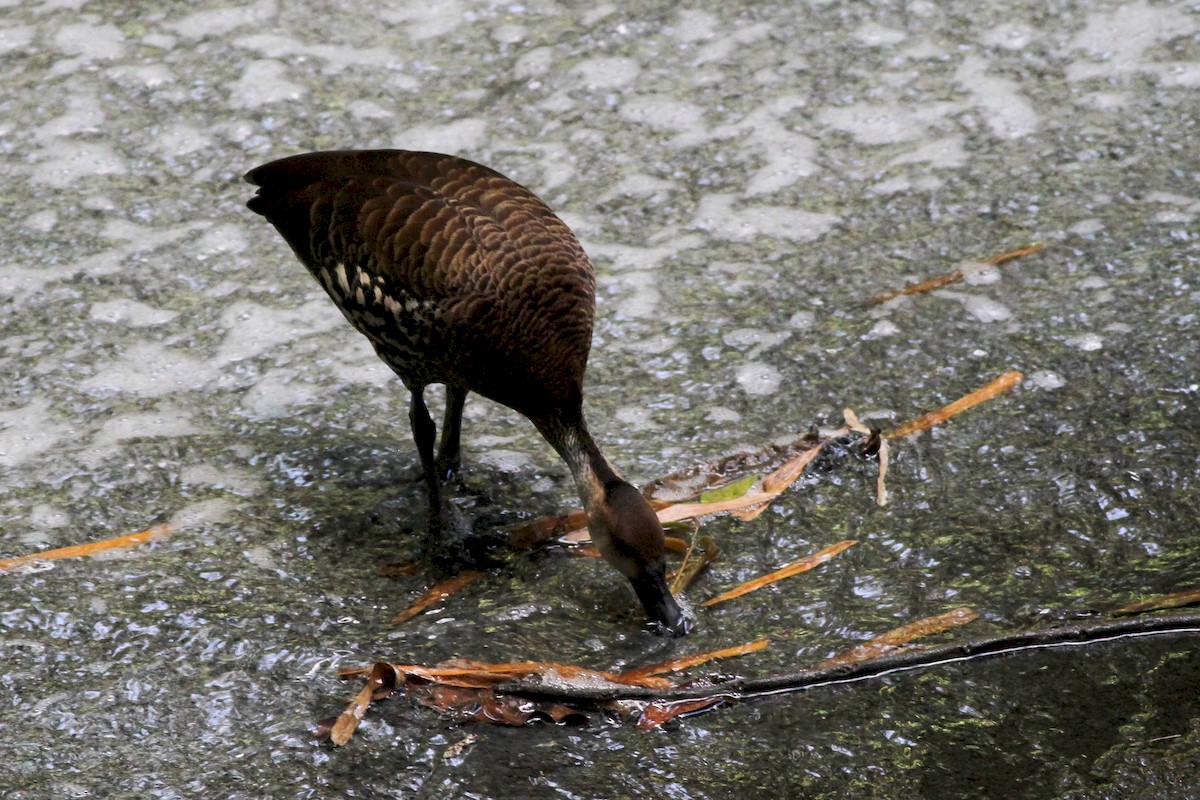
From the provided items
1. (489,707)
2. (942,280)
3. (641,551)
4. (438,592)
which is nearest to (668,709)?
(489,707)

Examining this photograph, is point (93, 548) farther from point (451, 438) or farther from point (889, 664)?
point (889, 664)

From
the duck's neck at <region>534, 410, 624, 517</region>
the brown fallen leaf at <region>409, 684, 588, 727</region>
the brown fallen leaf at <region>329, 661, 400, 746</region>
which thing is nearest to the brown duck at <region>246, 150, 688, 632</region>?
the duck's neck at <region>534, 410, 624, 517</region>

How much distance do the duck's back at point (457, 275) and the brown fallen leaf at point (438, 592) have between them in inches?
20.6

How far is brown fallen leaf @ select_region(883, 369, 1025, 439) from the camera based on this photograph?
14.0ft

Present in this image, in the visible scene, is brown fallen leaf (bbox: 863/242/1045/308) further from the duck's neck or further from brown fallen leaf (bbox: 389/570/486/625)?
brown fallen leaf (bbox: 389/570/486/625)

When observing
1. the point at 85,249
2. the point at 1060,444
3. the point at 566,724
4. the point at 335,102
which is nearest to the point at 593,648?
the point at 566,724

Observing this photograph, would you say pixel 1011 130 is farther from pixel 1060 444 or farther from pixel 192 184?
pixel 192 184

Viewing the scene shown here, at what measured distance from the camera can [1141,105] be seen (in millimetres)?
5719

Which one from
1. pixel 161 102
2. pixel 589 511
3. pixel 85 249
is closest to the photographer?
pixel 589 511

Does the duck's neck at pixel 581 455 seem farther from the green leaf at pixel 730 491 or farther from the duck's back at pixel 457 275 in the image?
the green leaf at pixel 730 491

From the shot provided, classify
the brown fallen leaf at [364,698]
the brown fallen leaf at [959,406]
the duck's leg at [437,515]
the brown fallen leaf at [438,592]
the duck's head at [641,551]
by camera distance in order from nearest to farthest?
the brown fallen leaf at [364,698]
the duck's head at [641,551]
the brown fallen leaf at [438,592]
the duck's leg at [437,515]
the brown fallen leaf at [959,406]

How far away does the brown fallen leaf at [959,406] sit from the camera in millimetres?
4254

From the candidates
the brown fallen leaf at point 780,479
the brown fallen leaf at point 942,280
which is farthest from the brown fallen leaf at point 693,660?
the brown fallen leaf at point 942,280

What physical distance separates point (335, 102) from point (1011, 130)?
3.06m
